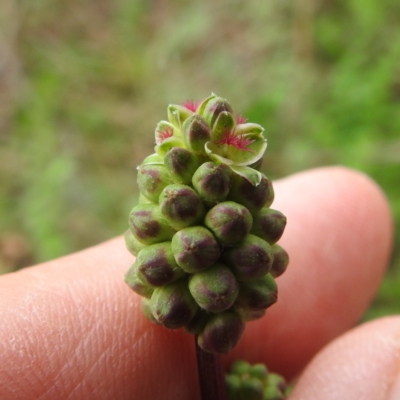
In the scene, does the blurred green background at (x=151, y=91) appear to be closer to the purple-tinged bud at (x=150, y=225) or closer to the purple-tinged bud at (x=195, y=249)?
the purple-tinged bud at (x=150, y=225)

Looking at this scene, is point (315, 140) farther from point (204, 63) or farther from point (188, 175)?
point (188, 175)

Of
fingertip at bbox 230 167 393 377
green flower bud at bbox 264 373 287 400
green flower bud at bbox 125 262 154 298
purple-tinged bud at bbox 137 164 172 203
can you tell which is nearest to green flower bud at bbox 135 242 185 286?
green flower bud at bbox 125 262 154 298

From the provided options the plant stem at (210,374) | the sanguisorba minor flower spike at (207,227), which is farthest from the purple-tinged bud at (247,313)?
the plant stem at (210,374)

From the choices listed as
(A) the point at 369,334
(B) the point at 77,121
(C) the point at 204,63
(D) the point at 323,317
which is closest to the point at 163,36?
(C) the point at 204,63

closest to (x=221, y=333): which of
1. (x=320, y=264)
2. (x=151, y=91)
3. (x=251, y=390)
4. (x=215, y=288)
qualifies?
(x=215, y=288)

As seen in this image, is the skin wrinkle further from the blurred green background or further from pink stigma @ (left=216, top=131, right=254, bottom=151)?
the blurred green background

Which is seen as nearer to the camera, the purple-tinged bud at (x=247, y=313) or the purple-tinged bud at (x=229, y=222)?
the purple-tinged bud at (x=229, y=222)
